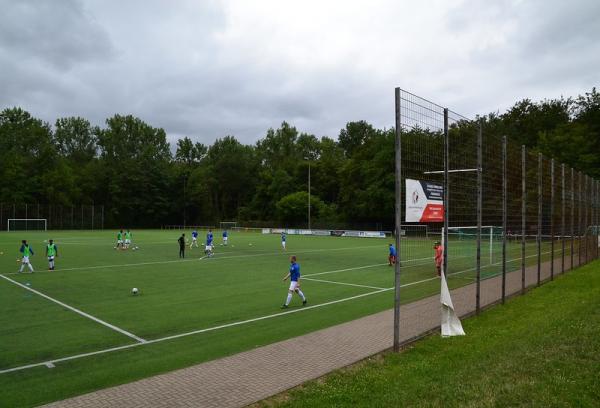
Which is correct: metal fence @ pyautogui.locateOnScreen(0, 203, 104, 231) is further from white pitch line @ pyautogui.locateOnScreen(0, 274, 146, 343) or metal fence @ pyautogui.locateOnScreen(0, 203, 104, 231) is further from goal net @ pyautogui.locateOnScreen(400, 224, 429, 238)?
goal net @ pyautogui.locateOnScreen(400, 224, 429, 238)

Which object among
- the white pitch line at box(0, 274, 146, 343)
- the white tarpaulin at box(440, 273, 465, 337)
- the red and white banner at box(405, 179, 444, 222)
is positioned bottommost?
the white pitch line at box(0, 274, 146, 343)

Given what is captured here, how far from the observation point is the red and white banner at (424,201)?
30.4 feet

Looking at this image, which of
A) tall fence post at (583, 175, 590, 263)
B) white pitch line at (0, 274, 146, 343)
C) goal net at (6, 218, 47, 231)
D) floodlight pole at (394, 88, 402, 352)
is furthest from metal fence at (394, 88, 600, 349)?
goal net at (6, 218, 47, 231)

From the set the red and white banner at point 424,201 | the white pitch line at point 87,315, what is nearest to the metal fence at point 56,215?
the white pitch line at point 87,315

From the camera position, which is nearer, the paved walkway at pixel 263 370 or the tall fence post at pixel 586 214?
the paved walkway at pixel 263 370

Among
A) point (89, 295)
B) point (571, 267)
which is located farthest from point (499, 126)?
point (89, 295)

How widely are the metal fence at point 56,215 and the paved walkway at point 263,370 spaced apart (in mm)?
84749

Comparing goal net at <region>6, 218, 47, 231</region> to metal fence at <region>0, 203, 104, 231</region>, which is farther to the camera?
metal fence at <region>0, 203, 104, 231</region>

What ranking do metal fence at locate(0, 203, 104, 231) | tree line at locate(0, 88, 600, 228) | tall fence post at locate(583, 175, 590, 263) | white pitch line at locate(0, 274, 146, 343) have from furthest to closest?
metal fence at locate(0, 203, 104, 231) → tree line at locate(0, 88, 600, 228) → tall fence post at locate(583, 175, 590, 263) → white pitch line at locate(0, 274, 146, 343)

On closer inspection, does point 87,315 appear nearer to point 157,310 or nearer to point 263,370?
point 157,310

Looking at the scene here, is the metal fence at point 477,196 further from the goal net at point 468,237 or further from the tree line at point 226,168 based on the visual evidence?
the tree line at point 226,168

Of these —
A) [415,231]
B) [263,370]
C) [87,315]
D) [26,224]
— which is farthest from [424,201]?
[26,224]

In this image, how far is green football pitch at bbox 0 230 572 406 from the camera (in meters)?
8.68

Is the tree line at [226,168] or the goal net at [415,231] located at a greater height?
the tree line at [226,168]
